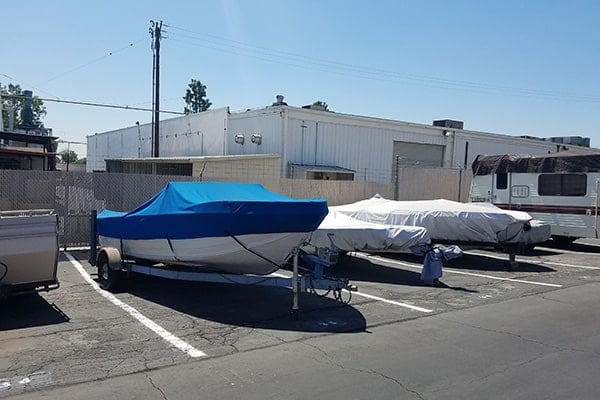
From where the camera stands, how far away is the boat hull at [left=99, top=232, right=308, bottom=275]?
788 cm

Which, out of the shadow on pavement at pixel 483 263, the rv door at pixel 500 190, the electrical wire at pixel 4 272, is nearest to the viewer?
the electrical wire at pixel 4 272

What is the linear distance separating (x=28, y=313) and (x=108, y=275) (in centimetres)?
164

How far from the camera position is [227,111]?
2838cm

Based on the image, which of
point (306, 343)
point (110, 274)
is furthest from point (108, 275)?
point (306, 343)

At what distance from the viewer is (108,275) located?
918 cm

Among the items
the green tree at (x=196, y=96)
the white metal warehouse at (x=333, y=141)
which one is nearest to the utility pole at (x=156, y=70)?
the white metal warehouse at (x=333, y=141)

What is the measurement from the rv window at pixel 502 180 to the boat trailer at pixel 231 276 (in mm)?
10389

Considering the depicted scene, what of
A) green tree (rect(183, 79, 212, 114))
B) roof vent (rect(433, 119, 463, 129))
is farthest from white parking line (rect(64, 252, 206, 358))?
green tree (rect(183, 79, 212, 114))

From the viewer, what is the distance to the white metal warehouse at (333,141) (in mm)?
24047

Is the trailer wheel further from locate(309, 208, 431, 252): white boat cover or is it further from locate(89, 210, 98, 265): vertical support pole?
locate(309, 208, 431, 252): white boat cover

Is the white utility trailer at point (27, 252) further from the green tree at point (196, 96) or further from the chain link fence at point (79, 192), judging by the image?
the green tree at point (196, 96)

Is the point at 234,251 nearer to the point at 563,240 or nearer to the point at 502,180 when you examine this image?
the point at 502,180

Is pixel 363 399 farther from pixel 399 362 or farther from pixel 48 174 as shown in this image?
pixel 48 174

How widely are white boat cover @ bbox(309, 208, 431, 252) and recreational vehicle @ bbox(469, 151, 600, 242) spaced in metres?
7.27
